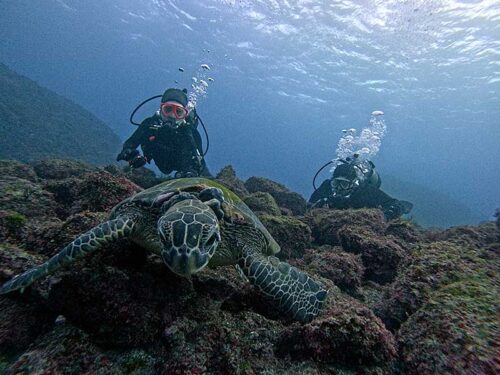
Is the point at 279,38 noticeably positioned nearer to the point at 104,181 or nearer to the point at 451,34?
the point at 451,34

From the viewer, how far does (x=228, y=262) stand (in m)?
3.27

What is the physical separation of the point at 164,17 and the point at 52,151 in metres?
29.7

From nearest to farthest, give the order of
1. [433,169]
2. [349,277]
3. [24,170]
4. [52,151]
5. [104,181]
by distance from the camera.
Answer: [349,277] → [104,181] → [24,170] → [52,151] → [433,169]

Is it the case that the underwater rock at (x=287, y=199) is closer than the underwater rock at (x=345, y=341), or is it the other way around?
the underwater rock at (x=345, y=341)

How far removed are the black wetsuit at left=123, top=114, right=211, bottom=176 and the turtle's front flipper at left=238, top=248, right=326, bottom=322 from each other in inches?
308

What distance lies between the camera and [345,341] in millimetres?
2330

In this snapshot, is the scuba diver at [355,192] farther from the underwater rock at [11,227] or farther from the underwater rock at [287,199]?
the underwater rock at [11,227]

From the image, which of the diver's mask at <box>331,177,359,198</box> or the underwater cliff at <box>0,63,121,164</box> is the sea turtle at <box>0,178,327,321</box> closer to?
the diver's mask at <box>331,177,359,198</box>

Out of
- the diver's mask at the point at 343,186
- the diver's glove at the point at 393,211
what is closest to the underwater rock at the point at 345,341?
the diver's mask at the point at 343,186

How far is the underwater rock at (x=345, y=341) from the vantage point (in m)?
2.30

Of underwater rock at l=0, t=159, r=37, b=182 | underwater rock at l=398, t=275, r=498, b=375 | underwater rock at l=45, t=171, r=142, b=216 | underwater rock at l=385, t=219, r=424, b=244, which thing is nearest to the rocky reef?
underwater rock at l=398, t=275, r=498, b=375

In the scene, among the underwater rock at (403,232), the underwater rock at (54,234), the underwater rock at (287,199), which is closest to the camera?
the underwater rock at (54,234)

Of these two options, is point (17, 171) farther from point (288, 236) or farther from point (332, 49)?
point (332, 49)

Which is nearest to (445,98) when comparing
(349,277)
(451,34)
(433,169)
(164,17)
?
(451,34)
